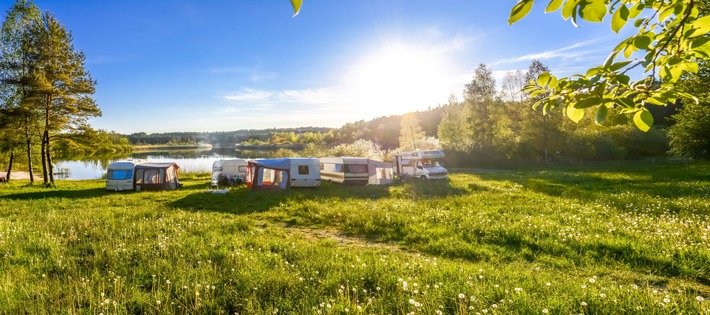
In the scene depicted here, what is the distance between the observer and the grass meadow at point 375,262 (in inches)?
193

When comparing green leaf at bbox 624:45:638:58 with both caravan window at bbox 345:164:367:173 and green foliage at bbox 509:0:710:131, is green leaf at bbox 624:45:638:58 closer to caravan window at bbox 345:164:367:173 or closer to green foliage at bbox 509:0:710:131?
green foliage at bbox 509:0:710:131

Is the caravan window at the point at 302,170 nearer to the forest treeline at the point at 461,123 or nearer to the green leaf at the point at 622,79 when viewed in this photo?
the forest treeline at the point at 461,123

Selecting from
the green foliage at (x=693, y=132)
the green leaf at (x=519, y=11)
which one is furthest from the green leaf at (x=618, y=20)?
the green foliage at (x=693, y=132)

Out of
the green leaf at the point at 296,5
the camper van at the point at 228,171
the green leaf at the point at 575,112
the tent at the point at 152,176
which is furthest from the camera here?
the camper van at the point at 228,171

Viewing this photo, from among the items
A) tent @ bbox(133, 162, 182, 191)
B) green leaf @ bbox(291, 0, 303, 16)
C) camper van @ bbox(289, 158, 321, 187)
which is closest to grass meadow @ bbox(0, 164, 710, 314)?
green leaf @ bbox(291, 0, 303, 16)

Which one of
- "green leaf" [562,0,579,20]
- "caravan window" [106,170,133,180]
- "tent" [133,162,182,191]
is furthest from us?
"tent" [133,162,182,191]

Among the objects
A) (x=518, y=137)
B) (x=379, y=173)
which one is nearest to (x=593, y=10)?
(x=379, y=173)

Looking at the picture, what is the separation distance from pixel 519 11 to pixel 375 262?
598 cm

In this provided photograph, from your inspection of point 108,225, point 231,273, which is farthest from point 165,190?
point 231,273

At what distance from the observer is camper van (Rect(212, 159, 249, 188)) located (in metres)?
30.3

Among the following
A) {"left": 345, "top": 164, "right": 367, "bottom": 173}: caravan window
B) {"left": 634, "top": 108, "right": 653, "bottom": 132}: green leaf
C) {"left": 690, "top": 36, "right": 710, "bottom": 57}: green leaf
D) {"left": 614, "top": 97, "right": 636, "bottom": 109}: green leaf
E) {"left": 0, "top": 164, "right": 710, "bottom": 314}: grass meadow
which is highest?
{"left": 690, "top": 36, "right": 710, "bottom": 57}: green leaf

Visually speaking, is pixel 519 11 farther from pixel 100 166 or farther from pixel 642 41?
pixel 100 166

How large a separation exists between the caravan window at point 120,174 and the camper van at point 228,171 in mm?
6316

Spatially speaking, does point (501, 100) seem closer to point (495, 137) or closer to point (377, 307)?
point (495, 137)
